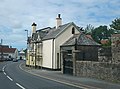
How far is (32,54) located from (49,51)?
15.4 meters

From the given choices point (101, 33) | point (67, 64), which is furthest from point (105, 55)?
point (101, 33)

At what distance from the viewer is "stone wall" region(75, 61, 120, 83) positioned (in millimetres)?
22562

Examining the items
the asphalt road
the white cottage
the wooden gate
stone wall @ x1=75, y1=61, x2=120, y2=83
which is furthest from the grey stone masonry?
the white cottage

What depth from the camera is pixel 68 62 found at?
3403 centimetres

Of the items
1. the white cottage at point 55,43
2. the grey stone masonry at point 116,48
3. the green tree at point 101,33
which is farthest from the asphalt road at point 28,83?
the green tree at point 101,33

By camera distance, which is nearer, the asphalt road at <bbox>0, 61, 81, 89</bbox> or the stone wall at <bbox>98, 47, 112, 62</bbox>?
the asphalt road at <bbox>0, 61, 81, 89</bbox>

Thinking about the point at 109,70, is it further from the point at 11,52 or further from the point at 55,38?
the point at 11,52

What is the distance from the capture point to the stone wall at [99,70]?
22562 millimetres

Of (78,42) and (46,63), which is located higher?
(78,42)

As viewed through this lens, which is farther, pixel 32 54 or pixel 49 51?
pixel 32 54

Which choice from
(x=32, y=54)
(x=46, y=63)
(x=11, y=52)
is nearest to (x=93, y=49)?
(x=46, y=63)

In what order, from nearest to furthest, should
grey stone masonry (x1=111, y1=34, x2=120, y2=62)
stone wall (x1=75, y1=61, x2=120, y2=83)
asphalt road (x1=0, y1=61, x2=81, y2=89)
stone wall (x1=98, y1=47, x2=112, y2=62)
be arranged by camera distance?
asphalt road (x1=0, y1=61, x2=81, y2=89) < stone wall (x1=75, y1=61, x2=120, y2=83) < grey stone masonry (x1=111, y1=34, x2=120, y2=62) < stone wall (x1=98, y1=47, x2=112, y2=62)

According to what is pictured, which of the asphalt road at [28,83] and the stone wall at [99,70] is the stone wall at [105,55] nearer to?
the stone wall at [99,70]

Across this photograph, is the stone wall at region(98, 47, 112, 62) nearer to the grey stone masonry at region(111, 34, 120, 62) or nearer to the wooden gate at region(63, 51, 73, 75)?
the grey stone masonry at region(111, 34, 120, 62)
